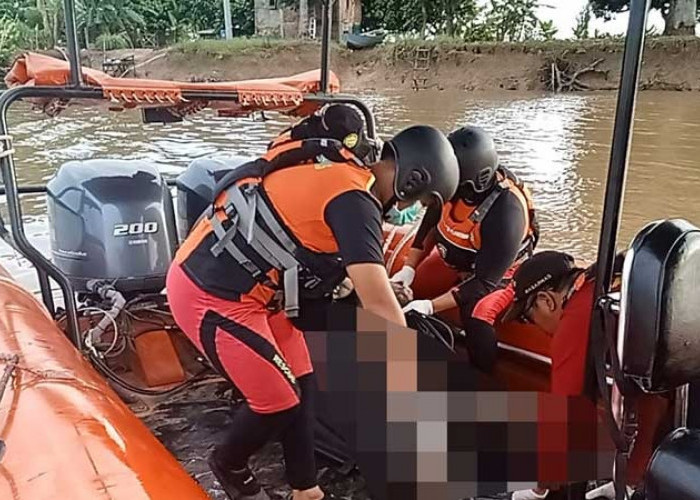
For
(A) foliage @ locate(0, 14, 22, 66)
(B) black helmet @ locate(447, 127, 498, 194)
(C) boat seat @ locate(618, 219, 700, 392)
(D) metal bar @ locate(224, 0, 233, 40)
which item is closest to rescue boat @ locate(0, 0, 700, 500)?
(C) boat seat @ locate(618, 219, 700, 392)

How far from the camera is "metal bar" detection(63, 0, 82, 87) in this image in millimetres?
2240

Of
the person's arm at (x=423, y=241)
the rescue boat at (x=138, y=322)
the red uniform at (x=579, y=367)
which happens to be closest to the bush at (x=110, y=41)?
the rescue boat at (x=138, y=322)

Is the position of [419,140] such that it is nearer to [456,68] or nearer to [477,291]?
[477,291]

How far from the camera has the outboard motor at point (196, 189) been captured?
3.02 meters

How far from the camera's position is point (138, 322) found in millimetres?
2779

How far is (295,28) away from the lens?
2100 cm

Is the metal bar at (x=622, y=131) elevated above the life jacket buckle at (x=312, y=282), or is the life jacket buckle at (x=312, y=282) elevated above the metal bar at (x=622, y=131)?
the metal bar at (x=622, y=131)

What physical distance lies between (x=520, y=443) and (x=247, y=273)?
706 millimetres

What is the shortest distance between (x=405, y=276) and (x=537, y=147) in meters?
8.55

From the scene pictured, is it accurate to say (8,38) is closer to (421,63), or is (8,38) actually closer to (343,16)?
→ (421,63)

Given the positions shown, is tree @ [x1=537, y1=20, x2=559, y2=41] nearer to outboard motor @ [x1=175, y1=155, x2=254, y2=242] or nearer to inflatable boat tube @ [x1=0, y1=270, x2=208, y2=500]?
outboard motor @ [x1=175, y1=155, x2=254, y2=242]

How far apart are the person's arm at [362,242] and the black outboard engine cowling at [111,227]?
114 centimetres

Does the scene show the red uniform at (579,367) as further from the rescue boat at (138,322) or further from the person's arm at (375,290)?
the person's arm at (375,290)

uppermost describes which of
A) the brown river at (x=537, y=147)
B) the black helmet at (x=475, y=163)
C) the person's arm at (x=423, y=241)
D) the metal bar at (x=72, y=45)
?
the metal bar at (x=72, y=45)
